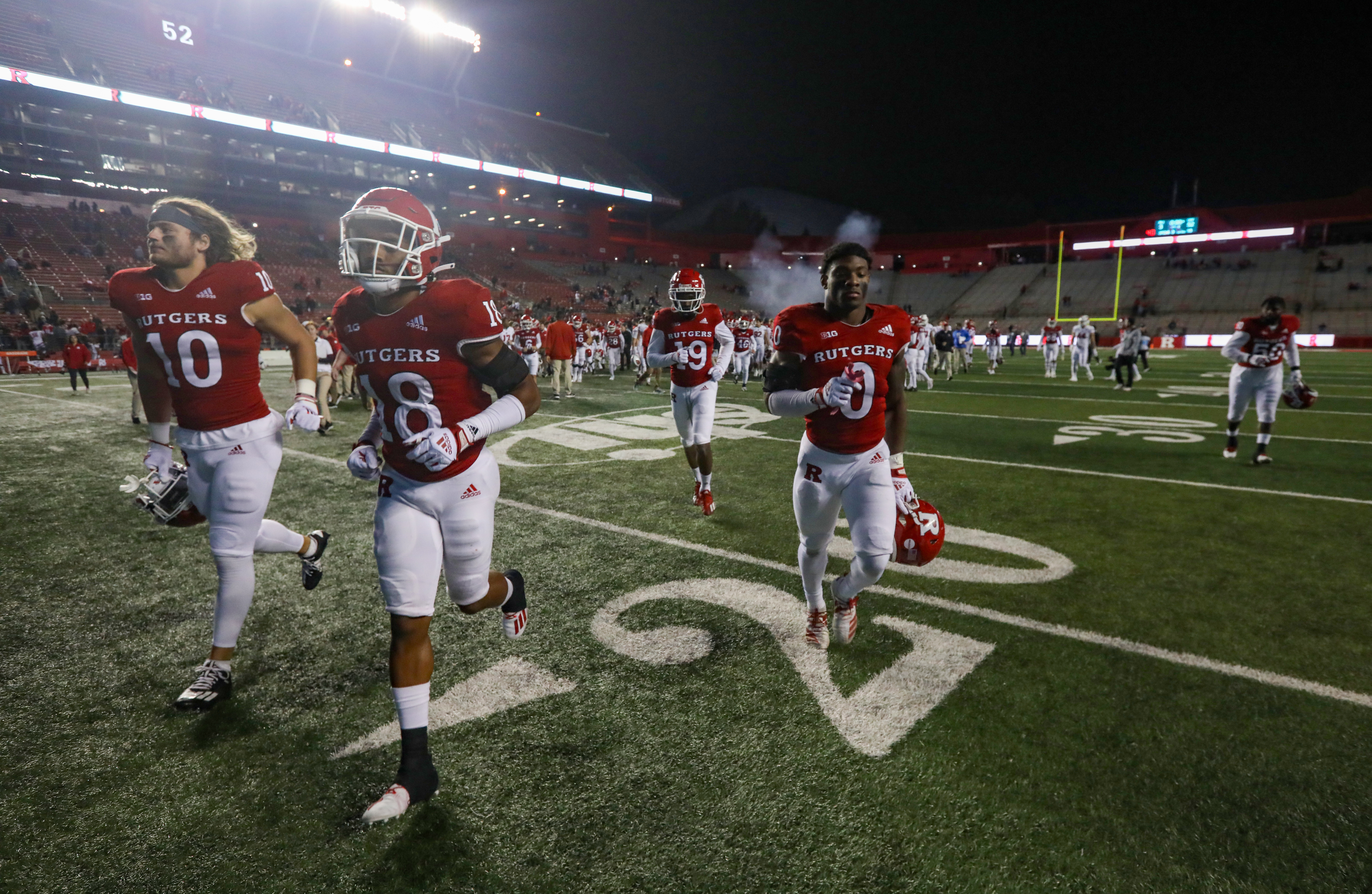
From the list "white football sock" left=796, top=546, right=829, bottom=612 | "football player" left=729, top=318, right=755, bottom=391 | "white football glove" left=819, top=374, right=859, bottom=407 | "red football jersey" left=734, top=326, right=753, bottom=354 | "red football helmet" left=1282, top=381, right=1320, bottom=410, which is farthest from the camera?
"red football jersey" left=734, top=326, right=753, bottom=354

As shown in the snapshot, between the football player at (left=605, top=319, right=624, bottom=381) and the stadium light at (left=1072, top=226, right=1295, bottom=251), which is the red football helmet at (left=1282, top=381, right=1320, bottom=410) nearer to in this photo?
the football player at (left=605, top=319, right=624, bottom=381)

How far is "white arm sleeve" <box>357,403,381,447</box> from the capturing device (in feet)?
9.35

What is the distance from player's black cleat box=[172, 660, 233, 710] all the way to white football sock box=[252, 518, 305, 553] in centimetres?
66

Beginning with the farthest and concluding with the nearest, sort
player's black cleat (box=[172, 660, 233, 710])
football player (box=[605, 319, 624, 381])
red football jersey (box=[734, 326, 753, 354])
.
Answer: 1. football player (box=[605, 319, 624, 381])
2. red football jersey (box=[734, 326, 753, 354])
3. player's black cleat (box=[172, 660, 233, 710])

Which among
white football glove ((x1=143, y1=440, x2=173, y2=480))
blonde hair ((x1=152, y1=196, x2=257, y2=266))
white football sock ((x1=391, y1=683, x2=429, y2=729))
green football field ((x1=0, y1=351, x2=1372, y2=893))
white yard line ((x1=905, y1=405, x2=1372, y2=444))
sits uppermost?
blonde hair ((x1=152, y1=196, x2=257, y2=266))

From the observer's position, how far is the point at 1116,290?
46.8 m

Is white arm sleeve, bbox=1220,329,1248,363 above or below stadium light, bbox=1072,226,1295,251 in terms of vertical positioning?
below

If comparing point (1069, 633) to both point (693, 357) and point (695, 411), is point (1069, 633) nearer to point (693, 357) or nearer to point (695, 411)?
point (695, 411)

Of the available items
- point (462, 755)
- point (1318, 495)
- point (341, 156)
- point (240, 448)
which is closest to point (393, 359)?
point (240, 448)

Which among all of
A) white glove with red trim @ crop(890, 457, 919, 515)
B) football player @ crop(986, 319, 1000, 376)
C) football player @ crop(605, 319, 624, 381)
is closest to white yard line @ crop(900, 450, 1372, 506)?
white glove with red trim @ crop(890, 457, 919, 515)

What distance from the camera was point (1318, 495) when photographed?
661cm

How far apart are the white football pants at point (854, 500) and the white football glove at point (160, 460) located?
10.4 feet

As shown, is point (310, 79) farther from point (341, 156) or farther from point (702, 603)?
point (702, 603)

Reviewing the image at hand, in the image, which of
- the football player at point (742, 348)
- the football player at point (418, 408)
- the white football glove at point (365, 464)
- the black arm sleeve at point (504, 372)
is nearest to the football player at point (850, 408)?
the black arm sleeve at point (504, 372)
